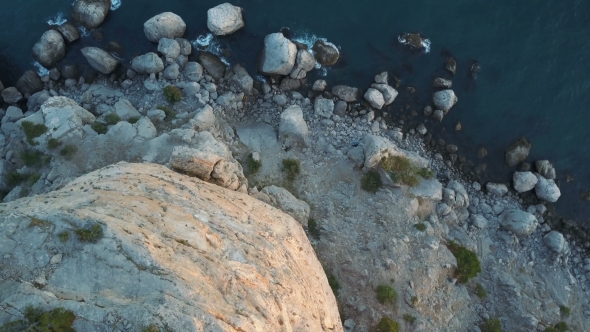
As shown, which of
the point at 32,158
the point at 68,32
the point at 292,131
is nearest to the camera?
the point at 32,158

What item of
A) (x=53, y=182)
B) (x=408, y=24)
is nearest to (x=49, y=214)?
(x=53, y=182)

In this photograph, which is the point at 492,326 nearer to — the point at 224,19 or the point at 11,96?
the point at 224,19

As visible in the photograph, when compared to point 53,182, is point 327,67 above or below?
above

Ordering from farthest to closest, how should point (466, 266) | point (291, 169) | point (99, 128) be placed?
1. point (291, 169)
2. point (466, 266)
3. point (99, 128)

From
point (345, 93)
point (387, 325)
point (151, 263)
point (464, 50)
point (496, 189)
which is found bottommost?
point (387, 325)

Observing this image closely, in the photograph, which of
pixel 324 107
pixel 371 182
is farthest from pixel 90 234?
pixel 324 107

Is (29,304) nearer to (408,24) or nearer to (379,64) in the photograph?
(379,64)

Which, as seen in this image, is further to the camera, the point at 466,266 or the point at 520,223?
the point at 520,223
